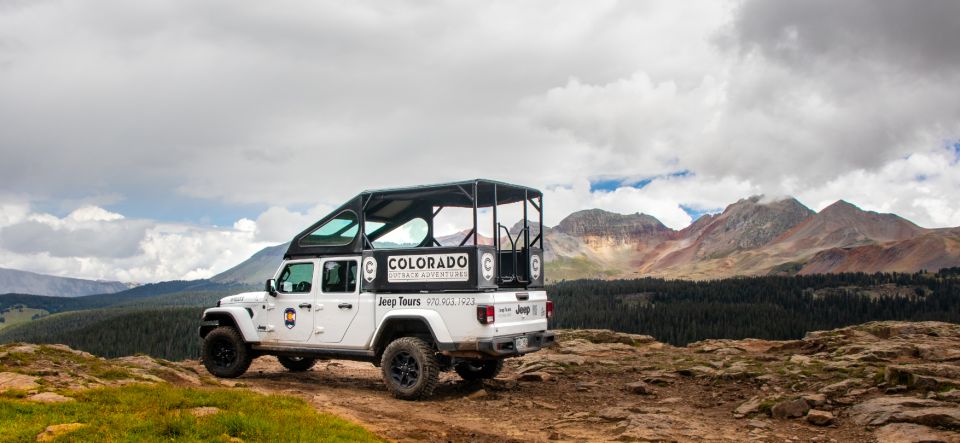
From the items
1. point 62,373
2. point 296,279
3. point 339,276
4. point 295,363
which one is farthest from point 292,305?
point 62,373

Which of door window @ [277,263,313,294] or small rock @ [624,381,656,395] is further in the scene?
door window @ [277,263,313,294]

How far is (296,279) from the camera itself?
610 inches

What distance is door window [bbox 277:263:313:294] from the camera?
15.2 meters

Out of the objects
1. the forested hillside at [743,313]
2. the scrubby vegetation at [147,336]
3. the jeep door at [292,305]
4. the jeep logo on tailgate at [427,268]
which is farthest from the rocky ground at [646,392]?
the scrubby vegetation at [147,336]

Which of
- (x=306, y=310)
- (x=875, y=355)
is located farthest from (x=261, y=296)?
(x=875, y=355)

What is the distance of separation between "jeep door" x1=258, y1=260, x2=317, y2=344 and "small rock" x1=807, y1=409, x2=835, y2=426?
37.1 feet

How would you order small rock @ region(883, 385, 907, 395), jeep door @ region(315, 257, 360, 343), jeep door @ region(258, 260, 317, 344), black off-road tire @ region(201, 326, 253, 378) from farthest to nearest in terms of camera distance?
black off-road tire @ region(201, 326, 253, 378), jeep door @ region(258, 260, 317, 344), jeep door @ region(315, 257, 360, 343), small rock @ region(883, 385, 907, 395)

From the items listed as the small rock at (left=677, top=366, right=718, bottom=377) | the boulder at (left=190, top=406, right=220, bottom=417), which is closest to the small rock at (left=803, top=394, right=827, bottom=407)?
the small rock at (left=677, top=366, right=718, bottom=377)

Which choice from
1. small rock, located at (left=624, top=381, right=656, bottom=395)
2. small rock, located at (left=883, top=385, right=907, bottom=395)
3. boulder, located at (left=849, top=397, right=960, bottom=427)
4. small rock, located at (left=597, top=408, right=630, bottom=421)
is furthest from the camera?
small rock, located at (left=624, top=381, right=656, bottom=395)

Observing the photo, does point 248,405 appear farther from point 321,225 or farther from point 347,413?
point 321,225

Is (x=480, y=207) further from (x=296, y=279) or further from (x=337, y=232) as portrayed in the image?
(x=296, y=279)

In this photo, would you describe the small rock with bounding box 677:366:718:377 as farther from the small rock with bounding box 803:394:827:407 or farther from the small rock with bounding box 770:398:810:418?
the small rock with bounding box 770:398:810:418

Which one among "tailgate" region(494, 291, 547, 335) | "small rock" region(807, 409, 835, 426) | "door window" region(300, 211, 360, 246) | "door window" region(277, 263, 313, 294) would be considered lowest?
"small rock" region(807, 409, 835, 426)

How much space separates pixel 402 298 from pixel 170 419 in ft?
19.5
